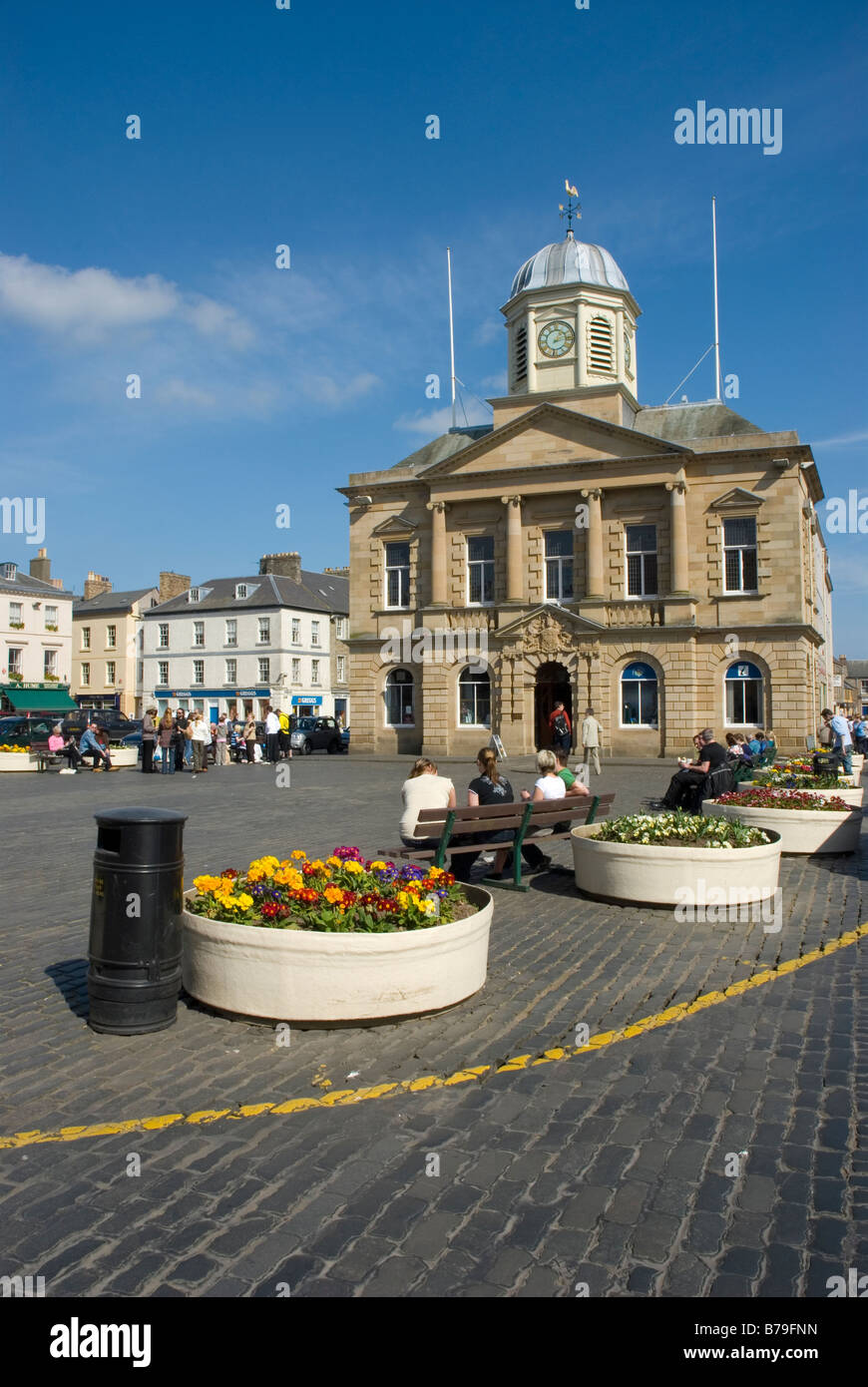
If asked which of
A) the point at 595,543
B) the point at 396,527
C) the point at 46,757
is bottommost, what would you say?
the point at 46,757

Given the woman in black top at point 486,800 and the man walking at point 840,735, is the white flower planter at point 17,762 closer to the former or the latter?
the woman in black top at point 486,800

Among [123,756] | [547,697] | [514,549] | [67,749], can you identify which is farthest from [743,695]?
[67,749]

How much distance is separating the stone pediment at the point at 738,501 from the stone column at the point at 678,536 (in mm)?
1211

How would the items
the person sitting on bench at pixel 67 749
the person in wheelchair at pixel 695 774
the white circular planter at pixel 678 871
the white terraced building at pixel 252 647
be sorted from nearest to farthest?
the white circular planter at pixel 678 871 → the person in wheelchair at pixel 695 774 → the person sitting on bench at pixel 67 749 → the white terraced building at pixel 252 647

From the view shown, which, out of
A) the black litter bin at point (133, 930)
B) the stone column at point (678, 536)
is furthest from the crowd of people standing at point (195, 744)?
the black litter bin at point (133, 930)

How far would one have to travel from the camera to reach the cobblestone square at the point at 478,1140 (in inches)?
140

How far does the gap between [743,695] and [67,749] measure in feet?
73.4

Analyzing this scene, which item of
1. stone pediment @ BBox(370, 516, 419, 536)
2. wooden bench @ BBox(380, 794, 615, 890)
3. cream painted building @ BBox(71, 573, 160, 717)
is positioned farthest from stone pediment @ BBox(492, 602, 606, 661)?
cream painted building @ BBox(71, 573, 160, 717)

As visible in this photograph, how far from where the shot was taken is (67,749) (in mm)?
28859

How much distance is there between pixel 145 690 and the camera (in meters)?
66.6

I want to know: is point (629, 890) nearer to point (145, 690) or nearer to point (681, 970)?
point (681, 970)

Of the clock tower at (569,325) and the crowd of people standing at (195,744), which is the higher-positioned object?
the clock tower at (569,325)

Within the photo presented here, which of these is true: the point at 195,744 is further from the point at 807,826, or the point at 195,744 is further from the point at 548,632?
the point at 807,826
